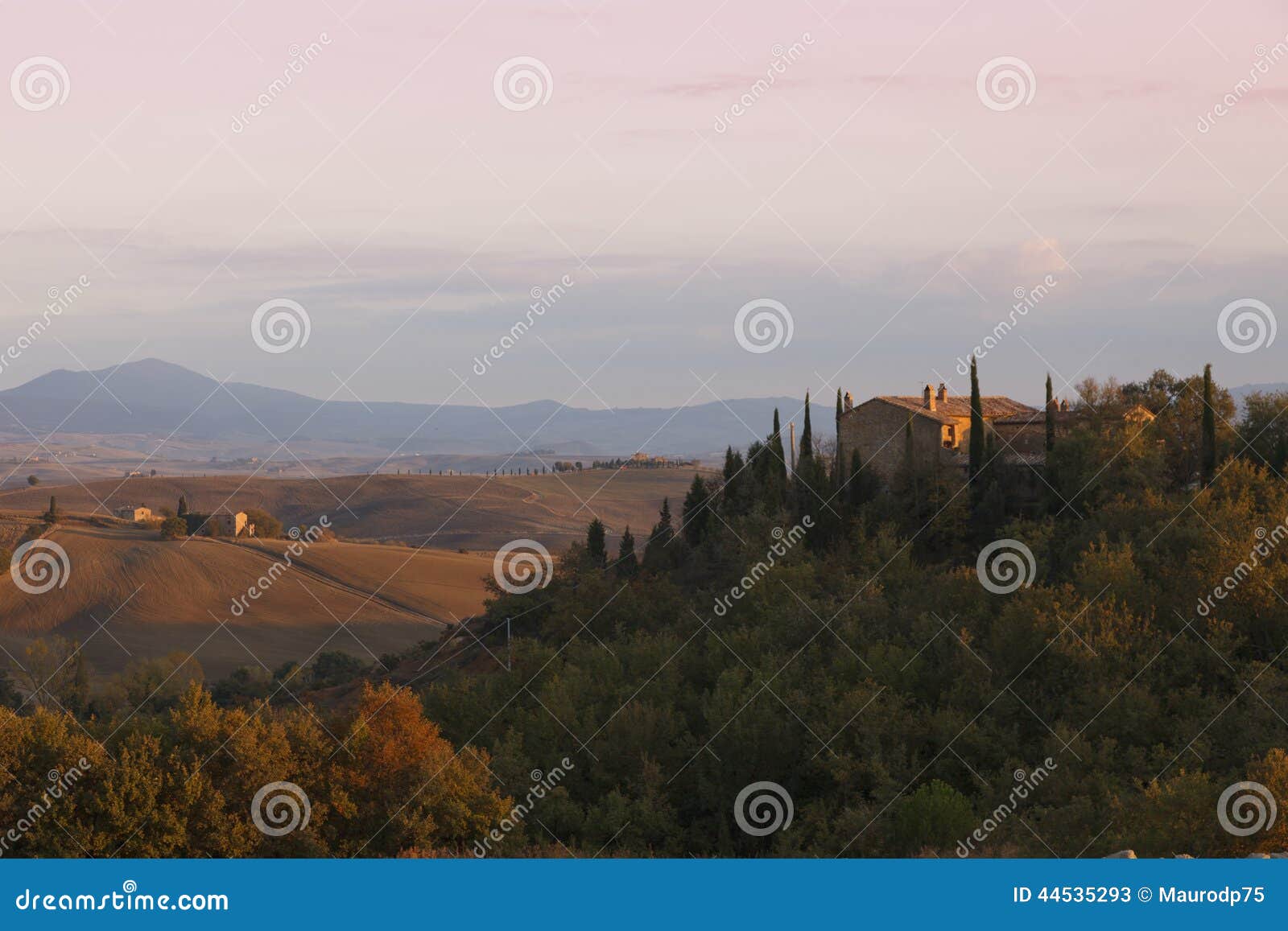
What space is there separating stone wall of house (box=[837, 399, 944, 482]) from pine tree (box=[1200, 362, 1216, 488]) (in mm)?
9637

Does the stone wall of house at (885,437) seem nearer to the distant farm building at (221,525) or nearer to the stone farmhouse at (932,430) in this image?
the stone farmhouse at (932,430)

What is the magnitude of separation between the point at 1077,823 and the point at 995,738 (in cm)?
880

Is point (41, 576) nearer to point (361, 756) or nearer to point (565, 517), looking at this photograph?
point (565, 517)

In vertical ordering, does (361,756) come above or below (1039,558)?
below

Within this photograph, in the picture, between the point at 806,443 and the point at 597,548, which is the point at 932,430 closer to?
the point at 806,443

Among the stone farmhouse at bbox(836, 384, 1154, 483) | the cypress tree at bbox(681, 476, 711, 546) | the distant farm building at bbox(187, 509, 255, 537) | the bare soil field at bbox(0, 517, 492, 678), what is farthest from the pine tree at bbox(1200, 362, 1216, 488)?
the distant farm building at bbox(187, 509, 255, 537)

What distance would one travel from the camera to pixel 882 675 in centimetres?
3750

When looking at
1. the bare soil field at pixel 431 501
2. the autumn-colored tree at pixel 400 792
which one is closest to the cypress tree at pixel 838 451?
the autumn-colored tree at pixel 400 792

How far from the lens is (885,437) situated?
53.3 m

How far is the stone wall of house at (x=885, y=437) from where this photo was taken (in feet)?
171

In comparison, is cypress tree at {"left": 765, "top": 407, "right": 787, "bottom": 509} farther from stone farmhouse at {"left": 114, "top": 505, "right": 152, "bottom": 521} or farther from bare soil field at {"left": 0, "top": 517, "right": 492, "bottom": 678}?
stone farmhouse at {"left": 114, "top": 505, "right": 152, "bottom": 521}

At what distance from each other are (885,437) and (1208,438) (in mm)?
12119

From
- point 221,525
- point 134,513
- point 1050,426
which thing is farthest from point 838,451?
point 134,513

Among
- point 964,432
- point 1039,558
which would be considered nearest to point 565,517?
point 964,432
